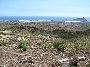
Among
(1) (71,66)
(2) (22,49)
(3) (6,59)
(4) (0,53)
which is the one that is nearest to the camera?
(1) (71,66)

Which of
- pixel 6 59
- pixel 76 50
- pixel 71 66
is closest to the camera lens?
pixel 71 66

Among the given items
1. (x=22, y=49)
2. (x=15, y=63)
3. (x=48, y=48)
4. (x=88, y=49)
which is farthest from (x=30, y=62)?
(x=88, y=49)

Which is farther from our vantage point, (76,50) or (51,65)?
(76,50)

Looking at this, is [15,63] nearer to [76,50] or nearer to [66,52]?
[66,52]

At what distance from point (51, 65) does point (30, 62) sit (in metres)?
1.25

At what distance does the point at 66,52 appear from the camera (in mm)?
19688

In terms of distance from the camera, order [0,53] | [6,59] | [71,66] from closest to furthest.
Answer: [71,66]
[6,59]
[0,53]

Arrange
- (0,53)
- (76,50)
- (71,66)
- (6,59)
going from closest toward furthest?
(71,66)
(6,59)
(0,53)
(76,50)

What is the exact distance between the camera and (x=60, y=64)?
14.6 m

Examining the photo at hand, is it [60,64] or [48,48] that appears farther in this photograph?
[48,48]

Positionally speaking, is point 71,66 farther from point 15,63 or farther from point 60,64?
point 15,63

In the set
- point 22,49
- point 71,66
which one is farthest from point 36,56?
point 71,66

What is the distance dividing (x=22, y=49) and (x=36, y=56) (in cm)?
224

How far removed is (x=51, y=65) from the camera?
14578 millimetres
